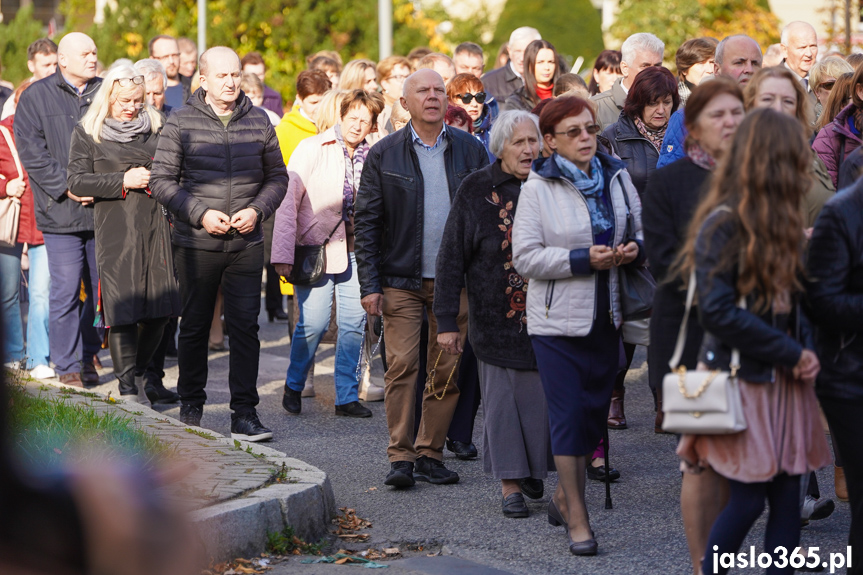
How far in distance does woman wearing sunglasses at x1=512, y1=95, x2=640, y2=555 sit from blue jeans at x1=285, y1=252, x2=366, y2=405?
306 centimetres

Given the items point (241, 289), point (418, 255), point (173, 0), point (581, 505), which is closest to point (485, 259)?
point (418, 255)

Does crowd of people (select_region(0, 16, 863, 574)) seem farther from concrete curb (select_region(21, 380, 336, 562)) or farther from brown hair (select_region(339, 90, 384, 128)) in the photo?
concrete curb (select_region(21, 380, 336, 562))

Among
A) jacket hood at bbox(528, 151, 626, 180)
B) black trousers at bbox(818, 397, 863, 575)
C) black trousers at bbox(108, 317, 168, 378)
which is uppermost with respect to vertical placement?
jacket hood at bbox(528, 151, 626, 180)

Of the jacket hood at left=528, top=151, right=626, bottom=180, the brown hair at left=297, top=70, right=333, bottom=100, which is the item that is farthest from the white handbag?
the brown hair at left=297, top=70, right=333, bottom=100

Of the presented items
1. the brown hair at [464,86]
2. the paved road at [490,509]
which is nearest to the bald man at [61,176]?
the paved road at [490,509]

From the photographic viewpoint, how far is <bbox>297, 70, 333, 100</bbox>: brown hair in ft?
32.2

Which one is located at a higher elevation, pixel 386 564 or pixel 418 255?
pixel 418 255

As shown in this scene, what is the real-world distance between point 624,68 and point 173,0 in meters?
17.9

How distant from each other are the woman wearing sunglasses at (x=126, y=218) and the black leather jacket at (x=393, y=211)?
209 centimetres

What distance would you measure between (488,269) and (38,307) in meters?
4.66

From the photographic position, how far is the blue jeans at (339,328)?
7.96 m

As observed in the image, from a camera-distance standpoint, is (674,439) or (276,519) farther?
(674,439)

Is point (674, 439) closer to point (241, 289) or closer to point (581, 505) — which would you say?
point (581, 505)

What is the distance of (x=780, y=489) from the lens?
3.78 m
